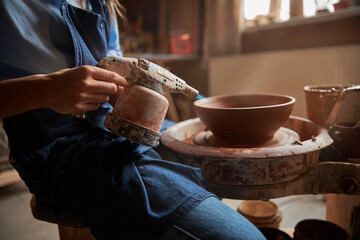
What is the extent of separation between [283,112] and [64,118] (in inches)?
26.1

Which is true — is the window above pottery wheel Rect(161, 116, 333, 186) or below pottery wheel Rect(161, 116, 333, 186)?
above

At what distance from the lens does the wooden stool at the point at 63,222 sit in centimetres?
76

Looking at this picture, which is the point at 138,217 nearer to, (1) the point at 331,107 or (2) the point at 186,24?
(1) the point at 331,107

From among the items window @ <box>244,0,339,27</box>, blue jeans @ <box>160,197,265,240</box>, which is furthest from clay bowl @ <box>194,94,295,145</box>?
window @ <box>244,0,339,27</box>

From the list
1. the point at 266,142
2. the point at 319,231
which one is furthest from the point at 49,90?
the point at 319,231

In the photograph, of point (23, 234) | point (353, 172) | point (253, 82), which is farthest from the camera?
point (253, 82)

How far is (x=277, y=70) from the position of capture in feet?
8.80

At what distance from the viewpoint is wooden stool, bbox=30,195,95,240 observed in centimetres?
76

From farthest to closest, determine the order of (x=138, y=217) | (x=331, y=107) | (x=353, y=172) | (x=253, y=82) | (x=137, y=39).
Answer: (x=137, y=39), (x=253, y=82), (x=331, y=107), (x=353, y=172), (x=138, y=217)

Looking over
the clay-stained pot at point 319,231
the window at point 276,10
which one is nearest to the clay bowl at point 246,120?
the clay-stained pot at point 319,231

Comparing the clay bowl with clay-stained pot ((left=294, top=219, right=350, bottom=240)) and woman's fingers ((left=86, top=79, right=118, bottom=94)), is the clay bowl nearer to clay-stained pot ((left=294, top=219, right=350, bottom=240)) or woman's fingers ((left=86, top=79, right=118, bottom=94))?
woman's fingers ((left=86, top=79, right=118, bottom=94))

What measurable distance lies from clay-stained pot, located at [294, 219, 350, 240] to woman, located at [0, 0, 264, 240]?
1.88 feet

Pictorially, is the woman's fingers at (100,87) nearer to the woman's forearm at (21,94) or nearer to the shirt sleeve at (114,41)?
the woman's forearm at (21,94)

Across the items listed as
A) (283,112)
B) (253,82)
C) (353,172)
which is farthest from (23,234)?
(253,82)
